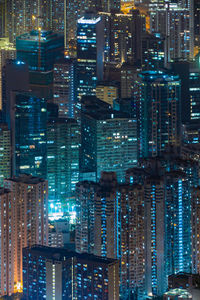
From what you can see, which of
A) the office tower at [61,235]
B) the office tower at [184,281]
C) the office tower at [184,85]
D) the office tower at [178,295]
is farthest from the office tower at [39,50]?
the office tower at [178,295]

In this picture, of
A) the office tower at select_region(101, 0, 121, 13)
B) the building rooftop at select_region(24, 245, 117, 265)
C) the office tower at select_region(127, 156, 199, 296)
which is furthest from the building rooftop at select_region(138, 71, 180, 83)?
the building rooftop at select_region(24, 245, 117, 265)

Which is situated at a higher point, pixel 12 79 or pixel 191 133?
pixel 12 79

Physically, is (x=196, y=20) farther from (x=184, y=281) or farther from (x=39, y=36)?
(x=184, y=281)

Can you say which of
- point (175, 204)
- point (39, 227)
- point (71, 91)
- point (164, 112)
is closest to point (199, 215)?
point (175, 204)

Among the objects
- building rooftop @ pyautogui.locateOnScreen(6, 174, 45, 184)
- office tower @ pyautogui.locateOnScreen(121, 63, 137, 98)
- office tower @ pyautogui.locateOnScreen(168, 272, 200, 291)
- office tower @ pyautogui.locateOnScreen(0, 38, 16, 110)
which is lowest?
office tower @ pyautogui.locateOnScreen(168, 272, 200, 291)

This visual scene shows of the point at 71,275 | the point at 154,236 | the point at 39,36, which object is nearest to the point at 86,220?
the point at 154,236

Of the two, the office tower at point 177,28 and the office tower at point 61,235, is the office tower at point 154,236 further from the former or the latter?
the office tower at point 177,28

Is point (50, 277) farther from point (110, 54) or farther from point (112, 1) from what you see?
point (112, 1)

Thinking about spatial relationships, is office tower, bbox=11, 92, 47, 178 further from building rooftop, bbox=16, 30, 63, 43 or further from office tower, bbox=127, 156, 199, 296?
building rooftop, bbox=16, 30, 63, 43
